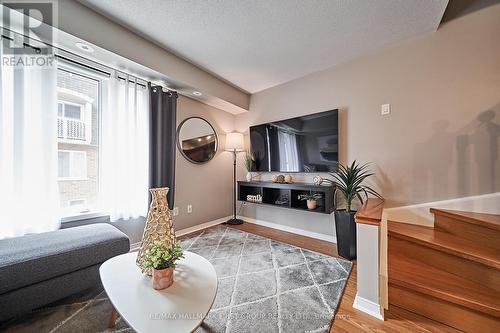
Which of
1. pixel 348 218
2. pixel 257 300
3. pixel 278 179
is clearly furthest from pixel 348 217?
pixel 257 300

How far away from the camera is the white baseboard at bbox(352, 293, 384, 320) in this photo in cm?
127

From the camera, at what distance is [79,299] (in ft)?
4.70

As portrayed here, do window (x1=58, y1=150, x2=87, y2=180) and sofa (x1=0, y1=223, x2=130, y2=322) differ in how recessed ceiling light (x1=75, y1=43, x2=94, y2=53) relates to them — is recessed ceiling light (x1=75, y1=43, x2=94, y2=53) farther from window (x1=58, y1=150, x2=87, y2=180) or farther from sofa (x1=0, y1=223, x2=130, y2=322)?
sofa (x1=0, y1=223, x2=130, y2=322)

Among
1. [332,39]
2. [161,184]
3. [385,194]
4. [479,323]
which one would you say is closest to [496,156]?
[385,194]

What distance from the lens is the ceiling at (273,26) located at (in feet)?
5.30

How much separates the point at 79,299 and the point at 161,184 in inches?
52.5

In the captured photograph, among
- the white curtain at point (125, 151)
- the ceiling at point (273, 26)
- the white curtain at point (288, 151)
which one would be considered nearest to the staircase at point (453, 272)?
the white curtain at point (288, 151)

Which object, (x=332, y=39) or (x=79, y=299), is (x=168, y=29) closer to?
(x=332, y=39)

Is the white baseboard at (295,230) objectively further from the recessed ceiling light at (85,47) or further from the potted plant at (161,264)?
the recessed ceiling light at (85,47)

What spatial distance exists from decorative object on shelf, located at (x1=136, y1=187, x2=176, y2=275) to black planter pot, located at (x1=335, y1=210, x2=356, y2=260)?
1.80 metres

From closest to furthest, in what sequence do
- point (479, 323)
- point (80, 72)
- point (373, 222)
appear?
point (479, 323)
point (373, 222)
point (80, 72)

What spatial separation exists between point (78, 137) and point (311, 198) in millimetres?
2963

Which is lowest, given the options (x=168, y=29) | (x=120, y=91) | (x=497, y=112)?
(x=497, y=112)

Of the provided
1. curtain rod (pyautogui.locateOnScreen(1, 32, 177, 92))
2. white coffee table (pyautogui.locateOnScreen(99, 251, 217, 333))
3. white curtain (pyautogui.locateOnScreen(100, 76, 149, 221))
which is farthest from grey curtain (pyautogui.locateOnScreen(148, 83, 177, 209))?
white coffee table (pyautogui.locateOnScreen(99, 251, 217, 333))
